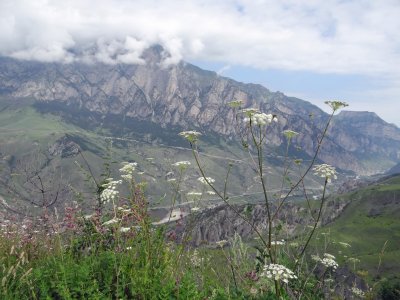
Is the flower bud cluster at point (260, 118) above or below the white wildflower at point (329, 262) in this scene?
above

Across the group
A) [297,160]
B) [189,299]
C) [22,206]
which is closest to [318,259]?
[297,160]

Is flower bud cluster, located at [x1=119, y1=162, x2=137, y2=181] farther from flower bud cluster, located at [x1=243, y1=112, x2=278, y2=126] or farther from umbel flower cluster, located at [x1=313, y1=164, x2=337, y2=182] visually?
umbel flower cluster, located at [x1=313, y1=164, x2=337, y2=182]

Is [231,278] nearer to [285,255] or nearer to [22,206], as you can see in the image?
[285,255]

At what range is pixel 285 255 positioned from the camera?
9953 millimetres

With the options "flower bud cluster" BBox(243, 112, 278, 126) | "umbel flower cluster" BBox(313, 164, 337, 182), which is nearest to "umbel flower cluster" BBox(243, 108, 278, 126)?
"flower bud cluster" BBox(243, 112, 278, 126)

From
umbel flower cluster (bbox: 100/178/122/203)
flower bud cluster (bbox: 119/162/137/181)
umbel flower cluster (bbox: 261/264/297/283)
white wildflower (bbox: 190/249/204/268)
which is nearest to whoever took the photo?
umbel flower cluster (bbox: 261/264/297/283)

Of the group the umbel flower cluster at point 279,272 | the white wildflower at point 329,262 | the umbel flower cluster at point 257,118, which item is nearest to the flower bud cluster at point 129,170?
the umbel flower cluster at point 257,118

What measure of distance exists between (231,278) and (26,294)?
397cm

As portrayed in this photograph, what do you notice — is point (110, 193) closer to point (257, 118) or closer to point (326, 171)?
point (257, 118)

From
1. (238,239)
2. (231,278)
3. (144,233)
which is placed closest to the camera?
(144,233)

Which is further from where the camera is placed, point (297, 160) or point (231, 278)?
point (231, 278)

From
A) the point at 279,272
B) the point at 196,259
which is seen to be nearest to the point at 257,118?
the point at 279,272

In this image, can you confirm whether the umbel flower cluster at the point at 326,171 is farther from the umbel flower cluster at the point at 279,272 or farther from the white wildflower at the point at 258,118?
the umbel flower cluster at the point at 279,272

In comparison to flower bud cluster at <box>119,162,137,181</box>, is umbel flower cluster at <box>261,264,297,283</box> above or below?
below
